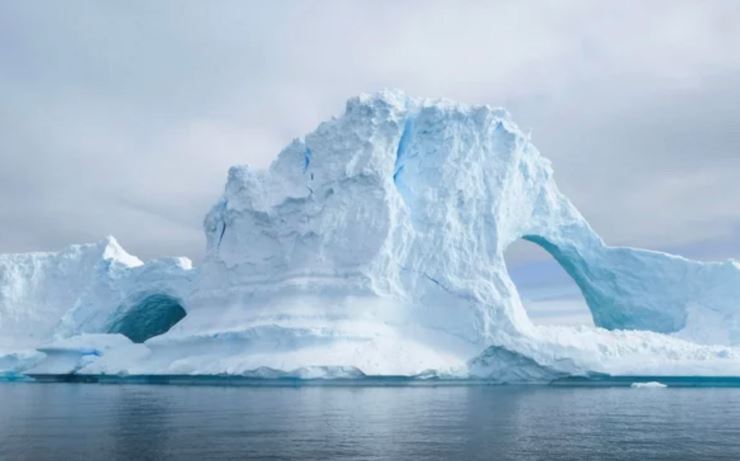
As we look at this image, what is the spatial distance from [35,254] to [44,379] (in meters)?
6.31

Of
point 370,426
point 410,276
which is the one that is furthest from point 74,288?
point 370,426

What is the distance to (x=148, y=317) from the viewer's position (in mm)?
32500

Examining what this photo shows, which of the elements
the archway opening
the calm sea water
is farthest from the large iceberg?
the archway opening

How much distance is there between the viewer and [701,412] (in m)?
13.4

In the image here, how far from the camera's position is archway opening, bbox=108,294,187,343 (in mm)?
29781

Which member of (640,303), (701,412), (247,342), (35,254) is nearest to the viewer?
(701,412)

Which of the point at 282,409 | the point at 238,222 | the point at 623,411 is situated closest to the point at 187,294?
the point at 238,222

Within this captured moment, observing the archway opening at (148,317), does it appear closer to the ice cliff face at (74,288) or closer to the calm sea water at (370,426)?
the ice cliff face at (74,288)

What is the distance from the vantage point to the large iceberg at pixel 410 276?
19.9 meters

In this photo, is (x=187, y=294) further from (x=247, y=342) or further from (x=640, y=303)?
(x=640, y=303)

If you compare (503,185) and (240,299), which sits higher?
(503,185)

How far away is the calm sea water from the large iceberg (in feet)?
7.40

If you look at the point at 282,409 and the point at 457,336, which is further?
the point at 457,336

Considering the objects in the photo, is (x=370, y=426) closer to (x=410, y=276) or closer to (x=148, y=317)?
(x=410, y=276)
